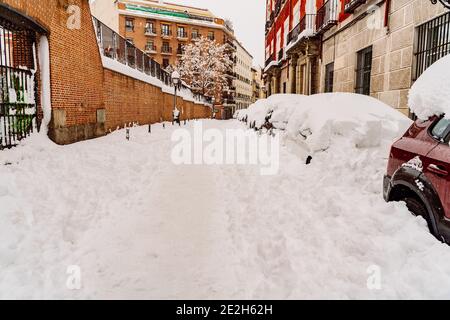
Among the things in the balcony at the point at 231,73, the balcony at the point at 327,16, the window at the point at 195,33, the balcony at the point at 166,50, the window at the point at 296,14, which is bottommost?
the balcony at the point at 327,16

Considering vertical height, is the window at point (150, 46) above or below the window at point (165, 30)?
below

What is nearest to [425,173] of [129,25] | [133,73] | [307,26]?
[133,73]

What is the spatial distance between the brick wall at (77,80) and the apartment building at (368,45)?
9.18 meters

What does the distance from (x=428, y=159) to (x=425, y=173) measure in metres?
0.14

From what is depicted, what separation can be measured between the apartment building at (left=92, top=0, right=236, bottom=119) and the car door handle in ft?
208

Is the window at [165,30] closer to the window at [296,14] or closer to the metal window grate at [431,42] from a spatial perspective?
the window at [296,14]

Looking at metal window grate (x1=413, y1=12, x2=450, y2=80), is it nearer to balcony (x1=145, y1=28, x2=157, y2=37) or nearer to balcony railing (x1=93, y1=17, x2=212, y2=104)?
balcony railing (x1=93, y1=17, x2=212, y2=104)

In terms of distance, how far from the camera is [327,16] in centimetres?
1609

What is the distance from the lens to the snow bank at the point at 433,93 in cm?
345

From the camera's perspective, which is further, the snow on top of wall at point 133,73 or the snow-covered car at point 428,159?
the snow on top of wall at point 133,73

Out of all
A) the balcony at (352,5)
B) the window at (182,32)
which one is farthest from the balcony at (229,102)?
the balcony at (352,5)
